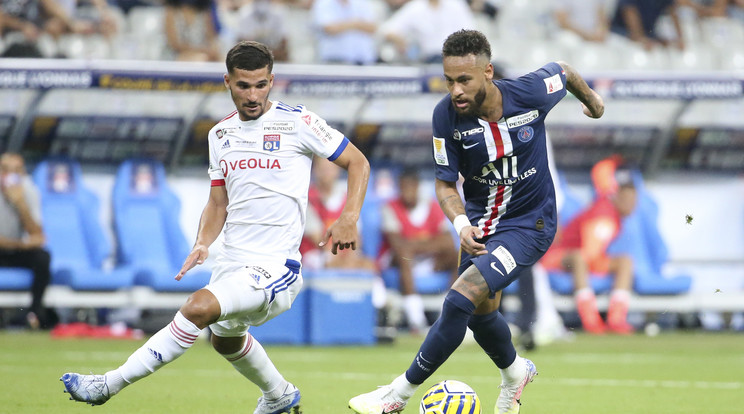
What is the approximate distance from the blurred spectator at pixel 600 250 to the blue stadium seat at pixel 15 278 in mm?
6602

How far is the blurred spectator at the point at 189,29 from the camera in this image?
1505 cm

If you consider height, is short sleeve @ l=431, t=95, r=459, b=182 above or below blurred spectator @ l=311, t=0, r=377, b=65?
below

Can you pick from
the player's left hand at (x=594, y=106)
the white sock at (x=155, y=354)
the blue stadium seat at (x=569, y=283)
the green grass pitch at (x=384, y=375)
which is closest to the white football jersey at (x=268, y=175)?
the white sock at (x=155, y=354)

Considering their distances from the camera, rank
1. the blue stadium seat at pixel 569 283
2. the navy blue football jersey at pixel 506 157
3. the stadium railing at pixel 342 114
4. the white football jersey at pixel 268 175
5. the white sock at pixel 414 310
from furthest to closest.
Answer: the blue stadium seat at pixel 569 283, the white sock at pixel 414 310, the stadium railing at pixel 342 114, the navy blue football jersey at pixel 506 157, the white football jersey at pixel 268 175

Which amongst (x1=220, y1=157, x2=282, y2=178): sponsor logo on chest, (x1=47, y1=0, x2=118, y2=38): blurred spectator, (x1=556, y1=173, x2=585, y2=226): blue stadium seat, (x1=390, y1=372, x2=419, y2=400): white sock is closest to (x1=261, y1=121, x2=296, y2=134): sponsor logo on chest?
(x1=220, y1=157, x2=282, y2=178): sponsor logo on chest

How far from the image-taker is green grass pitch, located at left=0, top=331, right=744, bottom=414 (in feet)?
25.3

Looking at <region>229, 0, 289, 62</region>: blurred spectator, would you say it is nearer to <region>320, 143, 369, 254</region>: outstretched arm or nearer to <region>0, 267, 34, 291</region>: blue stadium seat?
<region>0, 267, 34, 291</region>: blue stadium seat

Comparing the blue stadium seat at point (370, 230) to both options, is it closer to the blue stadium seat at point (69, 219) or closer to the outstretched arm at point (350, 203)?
the blue stadium seat at point (69, 219)

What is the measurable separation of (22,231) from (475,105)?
9.18 metres

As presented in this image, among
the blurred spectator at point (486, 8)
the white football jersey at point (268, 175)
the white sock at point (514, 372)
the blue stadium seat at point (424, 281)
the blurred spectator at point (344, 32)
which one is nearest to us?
the white football jersey at point (268, 175)

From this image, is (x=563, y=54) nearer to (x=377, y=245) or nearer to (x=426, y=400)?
(x=377, y=245)

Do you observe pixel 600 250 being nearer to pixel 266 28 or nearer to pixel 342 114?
pixel 342 114

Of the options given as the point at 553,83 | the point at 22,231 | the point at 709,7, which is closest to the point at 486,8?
the point at 709,7

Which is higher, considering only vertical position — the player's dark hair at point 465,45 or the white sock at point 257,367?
the player's dark hair at point 465,45
